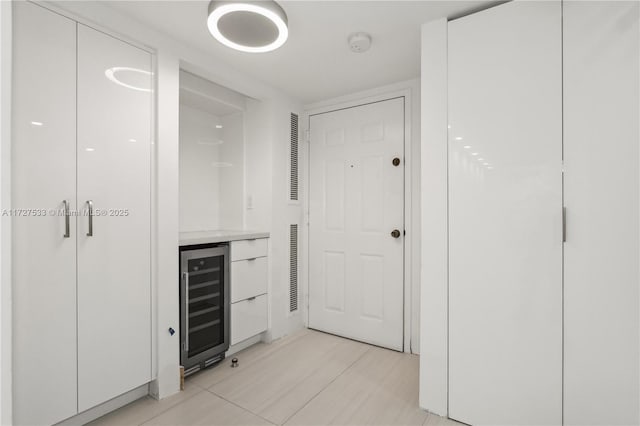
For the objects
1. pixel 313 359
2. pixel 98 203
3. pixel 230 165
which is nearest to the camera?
pixel 98 203

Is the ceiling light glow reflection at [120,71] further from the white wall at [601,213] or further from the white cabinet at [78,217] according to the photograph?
the white wall at [601,213]

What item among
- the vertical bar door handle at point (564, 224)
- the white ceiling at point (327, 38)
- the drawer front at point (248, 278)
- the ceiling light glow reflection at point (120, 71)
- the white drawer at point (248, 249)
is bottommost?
the drawer front at point (248, 278)

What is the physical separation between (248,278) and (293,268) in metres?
0.64

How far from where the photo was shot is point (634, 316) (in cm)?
140

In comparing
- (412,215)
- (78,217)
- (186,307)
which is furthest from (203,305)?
(412,215)

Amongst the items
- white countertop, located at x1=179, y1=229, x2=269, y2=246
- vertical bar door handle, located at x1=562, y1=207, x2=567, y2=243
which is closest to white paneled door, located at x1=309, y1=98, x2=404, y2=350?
white countertop, located at x1=179, y1=229, x2=269, y2=246

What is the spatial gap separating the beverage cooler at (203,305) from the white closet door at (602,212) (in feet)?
7.28

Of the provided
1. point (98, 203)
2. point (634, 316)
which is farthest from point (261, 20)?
point (634, 316)

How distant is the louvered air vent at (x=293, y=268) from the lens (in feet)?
10.5

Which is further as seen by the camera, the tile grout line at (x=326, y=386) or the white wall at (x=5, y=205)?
the tile grout line at (x=326, y=386)

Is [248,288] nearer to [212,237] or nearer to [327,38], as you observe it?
[212,237]

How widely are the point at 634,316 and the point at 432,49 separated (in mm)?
1685

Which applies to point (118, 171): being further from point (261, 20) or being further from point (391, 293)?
point (391, 293)

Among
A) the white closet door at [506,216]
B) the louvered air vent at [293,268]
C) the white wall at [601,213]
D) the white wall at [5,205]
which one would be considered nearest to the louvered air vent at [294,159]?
the louvered air vent at [293,268]
